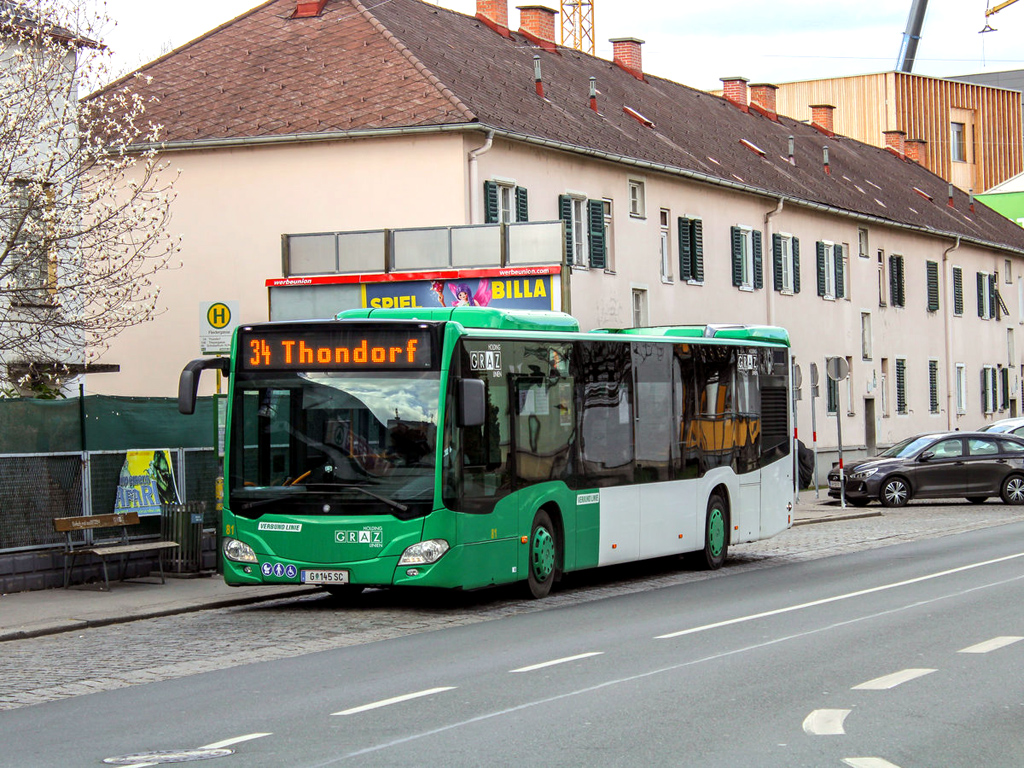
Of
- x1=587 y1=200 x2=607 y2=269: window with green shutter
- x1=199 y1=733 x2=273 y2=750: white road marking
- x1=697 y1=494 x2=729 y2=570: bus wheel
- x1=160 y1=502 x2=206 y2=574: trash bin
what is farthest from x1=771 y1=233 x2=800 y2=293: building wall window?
x1=199 y1=733 x2=273 y2=750: white road marking

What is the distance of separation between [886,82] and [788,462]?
59357 mm

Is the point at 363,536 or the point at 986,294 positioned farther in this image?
the point at 986,294

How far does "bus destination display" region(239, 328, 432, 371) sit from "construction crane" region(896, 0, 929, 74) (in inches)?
3487

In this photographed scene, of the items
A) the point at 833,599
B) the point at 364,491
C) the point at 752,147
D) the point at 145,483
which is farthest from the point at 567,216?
the point at 364,491

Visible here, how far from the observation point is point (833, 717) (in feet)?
27.9

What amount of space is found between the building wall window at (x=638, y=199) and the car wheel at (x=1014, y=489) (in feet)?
34.7

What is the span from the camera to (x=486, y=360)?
15.3 metres

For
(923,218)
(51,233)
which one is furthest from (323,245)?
(923,218)

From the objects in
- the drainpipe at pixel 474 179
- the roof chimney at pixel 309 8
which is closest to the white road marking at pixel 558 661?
the drainpipe at pixel 474 179

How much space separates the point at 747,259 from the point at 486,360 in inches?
1136

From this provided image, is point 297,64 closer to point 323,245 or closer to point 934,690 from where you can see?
point 323,245

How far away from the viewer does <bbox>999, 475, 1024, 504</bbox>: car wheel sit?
33.2 meters

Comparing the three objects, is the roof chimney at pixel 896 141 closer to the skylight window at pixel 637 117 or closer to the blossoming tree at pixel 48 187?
the skylight window at pixel 637 117

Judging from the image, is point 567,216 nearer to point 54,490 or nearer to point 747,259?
point 747,259
